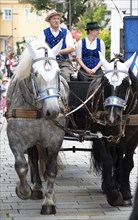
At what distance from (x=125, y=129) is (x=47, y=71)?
1.41 meters

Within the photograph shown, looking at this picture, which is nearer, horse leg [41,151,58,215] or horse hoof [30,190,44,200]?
horse leg [41,151,58,215]

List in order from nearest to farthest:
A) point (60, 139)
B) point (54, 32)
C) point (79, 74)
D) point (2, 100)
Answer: point (60, 139)
point (54, 32)
point (79, 74)
point (2, 100)

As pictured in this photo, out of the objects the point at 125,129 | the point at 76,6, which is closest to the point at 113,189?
the point at 125,129

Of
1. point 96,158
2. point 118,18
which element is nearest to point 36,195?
point 96,158

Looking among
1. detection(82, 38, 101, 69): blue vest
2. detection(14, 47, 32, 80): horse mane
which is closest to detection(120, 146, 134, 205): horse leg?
detection(82, 38, 101, 69): blue vest

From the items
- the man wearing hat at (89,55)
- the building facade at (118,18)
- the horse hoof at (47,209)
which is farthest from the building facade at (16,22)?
the horse hoof at (47,209)

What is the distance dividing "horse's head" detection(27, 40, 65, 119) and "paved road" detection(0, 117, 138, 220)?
137 cm

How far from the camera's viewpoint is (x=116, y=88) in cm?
668

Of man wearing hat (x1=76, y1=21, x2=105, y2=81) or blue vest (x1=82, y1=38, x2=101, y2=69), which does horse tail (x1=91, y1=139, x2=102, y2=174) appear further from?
blue vest (x1=82, y1=38, x2=101, y2=69)

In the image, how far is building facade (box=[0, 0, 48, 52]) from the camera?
80.9 metres

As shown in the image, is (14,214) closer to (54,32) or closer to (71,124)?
(71,124)

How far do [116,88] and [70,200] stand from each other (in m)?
1.71

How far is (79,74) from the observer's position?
8.19 meters

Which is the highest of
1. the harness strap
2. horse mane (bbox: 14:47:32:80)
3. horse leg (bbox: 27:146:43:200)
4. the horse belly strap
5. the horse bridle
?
horse mane (bbox: 14:47:32:80)
